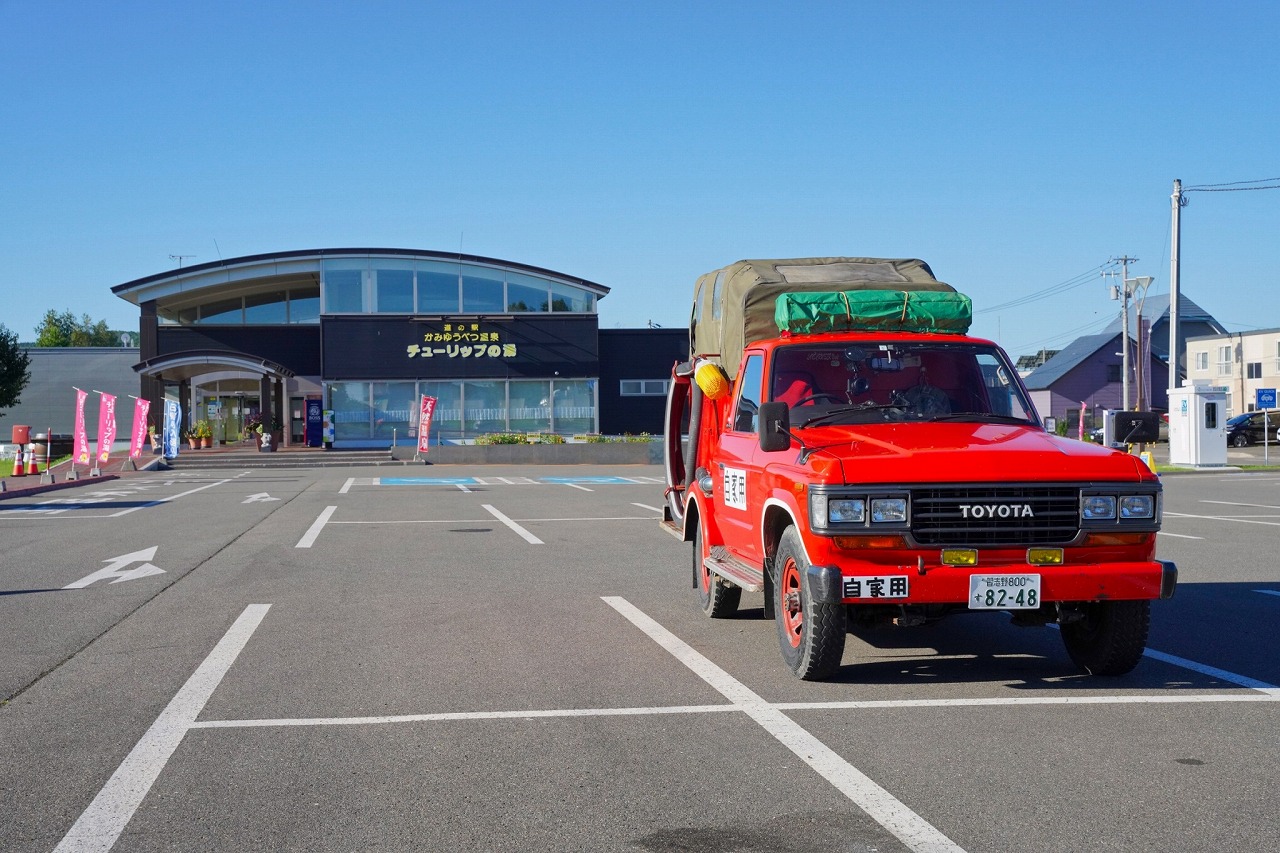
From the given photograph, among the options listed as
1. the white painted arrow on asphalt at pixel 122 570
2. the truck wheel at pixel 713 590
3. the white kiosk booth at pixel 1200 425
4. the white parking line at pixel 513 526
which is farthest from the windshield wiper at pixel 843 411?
the white kiosk booth at pixel 1200 425

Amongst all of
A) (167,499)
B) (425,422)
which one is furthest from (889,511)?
(425,422)

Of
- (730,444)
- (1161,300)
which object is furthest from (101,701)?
(1161,300)

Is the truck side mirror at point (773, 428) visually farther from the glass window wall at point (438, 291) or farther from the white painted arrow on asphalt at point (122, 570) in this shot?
the glass window wall at point (438, 291)

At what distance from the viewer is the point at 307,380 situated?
2048 inches

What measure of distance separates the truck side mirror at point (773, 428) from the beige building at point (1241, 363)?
242ft

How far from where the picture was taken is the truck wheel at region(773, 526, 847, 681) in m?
6.50

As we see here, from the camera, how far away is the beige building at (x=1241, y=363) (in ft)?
243

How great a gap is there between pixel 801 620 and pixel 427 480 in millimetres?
27097

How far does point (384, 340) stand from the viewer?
50.9 meters

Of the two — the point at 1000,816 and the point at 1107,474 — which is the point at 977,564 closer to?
the point at 1107,474

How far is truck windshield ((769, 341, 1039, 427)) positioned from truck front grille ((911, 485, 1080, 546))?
4.64 feet

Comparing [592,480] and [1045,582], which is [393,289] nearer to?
[592,480]

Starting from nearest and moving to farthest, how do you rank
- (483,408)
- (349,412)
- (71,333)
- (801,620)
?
(801,620), (349,412), (483,408), (71,333)

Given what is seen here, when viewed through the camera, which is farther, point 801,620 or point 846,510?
point 801,620
